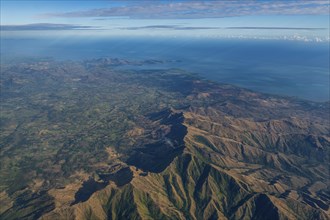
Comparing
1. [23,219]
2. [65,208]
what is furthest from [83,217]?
[23,219]

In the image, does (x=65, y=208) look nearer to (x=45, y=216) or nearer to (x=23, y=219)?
(x=45, y=216)

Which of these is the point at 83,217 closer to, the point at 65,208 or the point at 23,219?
the point at 65,208

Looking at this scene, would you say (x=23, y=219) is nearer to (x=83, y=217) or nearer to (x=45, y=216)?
(x=45, y=216)

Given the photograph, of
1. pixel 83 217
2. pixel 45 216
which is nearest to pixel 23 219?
pixel 45 216

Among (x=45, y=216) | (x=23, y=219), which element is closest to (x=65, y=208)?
(x=45, y=216)
